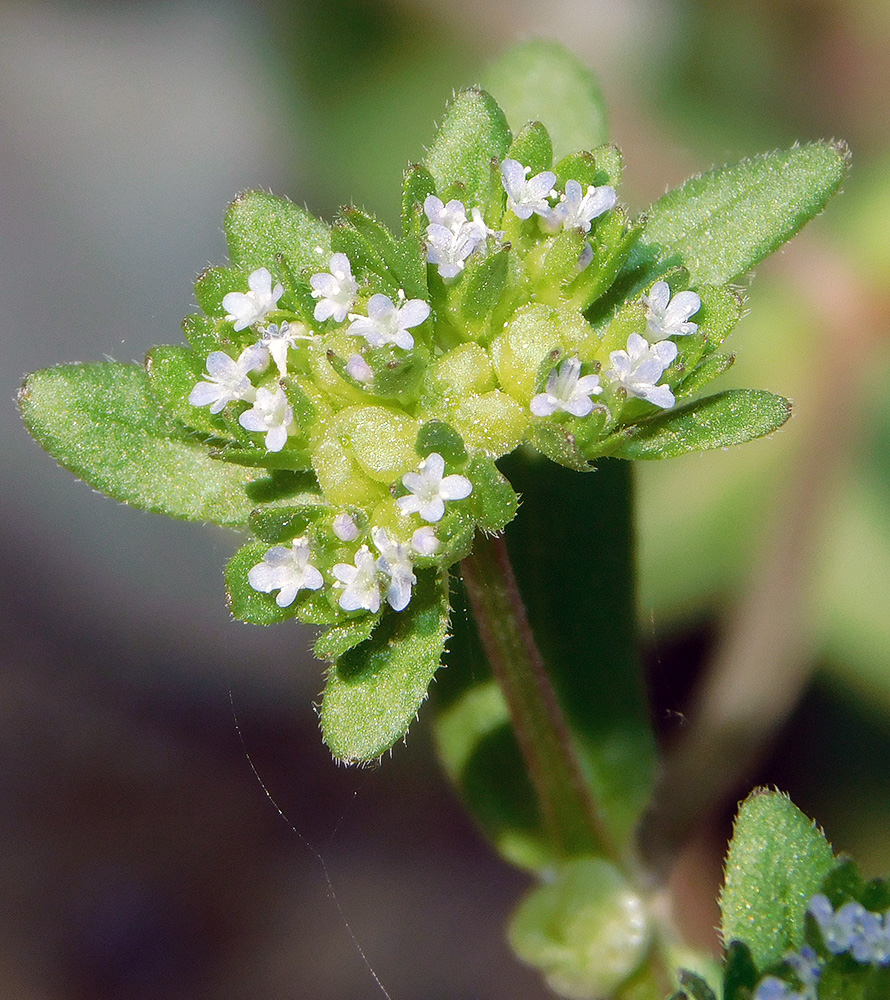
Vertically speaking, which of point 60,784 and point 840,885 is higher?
point 840,885

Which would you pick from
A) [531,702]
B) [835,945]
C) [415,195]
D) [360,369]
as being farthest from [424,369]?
[835,945]

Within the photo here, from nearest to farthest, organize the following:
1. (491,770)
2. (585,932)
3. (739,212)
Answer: (739,212)
(585,932)
(491,770)

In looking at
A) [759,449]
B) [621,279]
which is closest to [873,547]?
[759,449]

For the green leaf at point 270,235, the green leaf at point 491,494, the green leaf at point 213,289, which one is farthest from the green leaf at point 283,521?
the green leaf at point 270,235

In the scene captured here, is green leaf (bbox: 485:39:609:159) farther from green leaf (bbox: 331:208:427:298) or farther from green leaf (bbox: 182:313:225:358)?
green leaf (bbox: 182:313:225:358)

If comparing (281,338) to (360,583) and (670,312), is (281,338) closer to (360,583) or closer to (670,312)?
(360,583)

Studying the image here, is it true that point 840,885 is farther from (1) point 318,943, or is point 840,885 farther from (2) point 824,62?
(2) point 824,62
